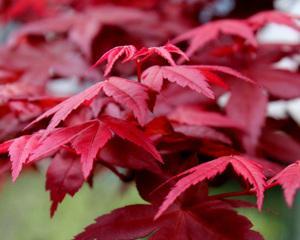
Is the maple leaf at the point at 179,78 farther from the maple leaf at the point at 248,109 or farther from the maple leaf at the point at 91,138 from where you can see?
the maple leaf at the point at 248,109

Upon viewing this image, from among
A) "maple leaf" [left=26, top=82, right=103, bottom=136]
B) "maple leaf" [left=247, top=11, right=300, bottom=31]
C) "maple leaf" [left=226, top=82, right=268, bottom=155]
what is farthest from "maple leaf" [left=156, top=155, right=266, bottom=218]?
"maple leaf" [left=247, top=11, right=300, bottom=31]

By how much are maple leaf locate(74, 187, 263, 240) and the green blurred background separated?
2.46 ft

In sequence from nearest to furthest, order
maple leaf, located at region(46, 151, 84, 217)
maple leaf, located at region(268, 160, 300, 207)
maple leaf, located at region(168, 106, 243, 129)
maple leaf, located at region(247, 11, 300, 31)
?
maple leaf, located at region(268, 160, 300, 207), maple leaf, located at region(46, 151, 84, 217), maple leaf, located at region(168, 106, 243, 129), maple leaf, located at region(247, 11, 300, 31)

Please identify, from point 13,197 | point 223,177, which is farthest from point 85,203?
point 223,177

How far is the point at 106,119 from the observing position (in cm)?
58

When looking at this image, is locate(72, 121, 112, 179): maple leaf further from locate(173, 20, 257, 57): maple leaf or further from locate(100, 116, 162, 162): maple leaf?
locate(173, 20, 257, 57): maple leaf

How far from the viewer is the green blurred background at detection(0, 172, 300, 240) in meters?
1.31

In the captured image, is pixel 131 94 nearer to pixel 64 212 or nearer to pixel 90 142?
pixel 90 142

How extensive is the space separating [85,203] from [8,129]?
91cm

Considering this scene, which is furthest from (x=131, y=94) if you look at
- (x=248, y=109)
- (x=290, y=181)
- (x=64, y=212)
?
(x=64, y=212)

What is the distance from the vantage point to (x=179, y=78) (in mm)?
554

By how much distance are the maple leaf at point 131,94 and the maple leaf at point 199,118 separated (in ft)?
0.56

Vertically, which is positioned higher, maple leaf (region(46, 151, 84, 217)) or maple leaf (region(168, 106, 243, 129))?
maple leaf (region(46, 151, 84, 217))

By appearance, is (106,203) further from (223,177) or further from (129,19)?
(223,177)
